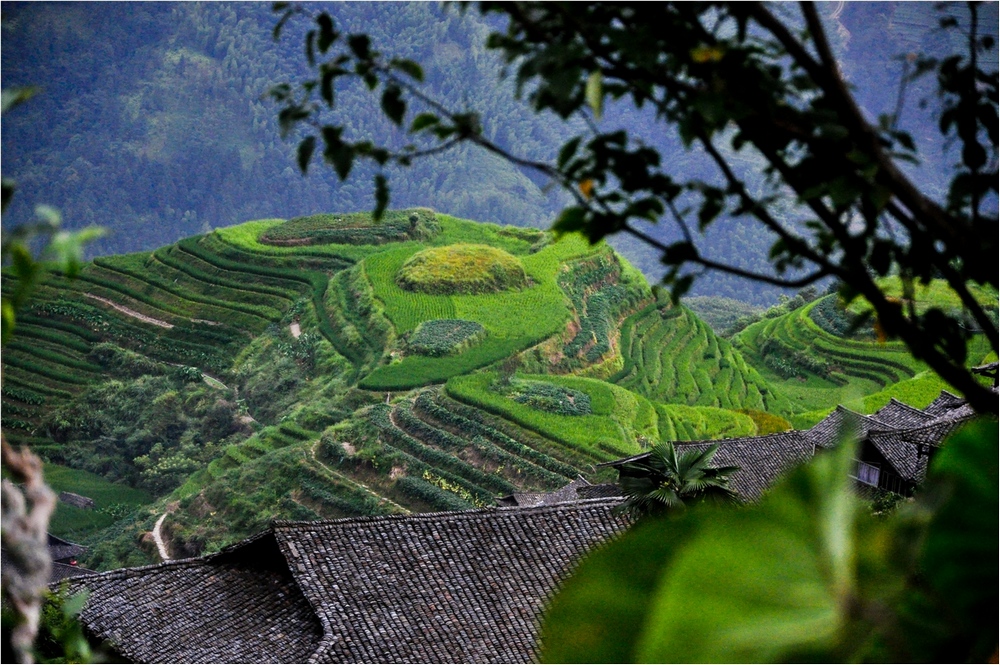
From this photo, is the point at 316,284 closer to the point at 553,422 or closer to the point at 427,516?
the point at 553,422

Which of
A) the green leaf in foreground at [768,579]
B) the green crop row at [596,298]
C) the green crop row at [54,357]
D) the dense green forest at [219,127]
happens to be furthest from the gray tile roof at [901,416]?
the dense green forest at [219,127]

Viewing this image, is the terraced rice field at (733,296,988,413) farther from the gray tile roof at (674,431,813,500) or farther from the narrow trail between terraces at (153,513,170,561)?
the narrow trail between terraces at (153,513,170,561)

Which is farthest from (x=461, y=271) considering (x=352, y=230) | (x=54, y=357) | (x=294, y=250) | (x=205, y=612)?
(x=205, y=612)

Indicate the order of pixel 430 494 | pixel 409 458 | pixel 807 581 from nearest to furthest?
pixel 807 581 < pixel 430 494 < pixel 409 458

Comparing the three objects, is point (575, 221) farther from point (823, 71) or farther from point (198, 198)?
point (198, 198)

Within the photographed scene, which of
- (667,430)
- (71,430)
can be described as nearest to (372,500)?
(667,430)

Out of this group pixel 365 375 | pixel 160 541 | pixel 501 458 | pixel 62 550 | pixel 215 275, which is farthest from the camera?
pixel 215 275

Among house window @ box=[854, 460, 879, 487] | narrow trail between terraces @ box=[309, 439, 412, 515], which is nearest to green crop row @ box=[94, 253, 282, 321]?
narrow trail between terraces @ box=[309, 439, 412, 515]
